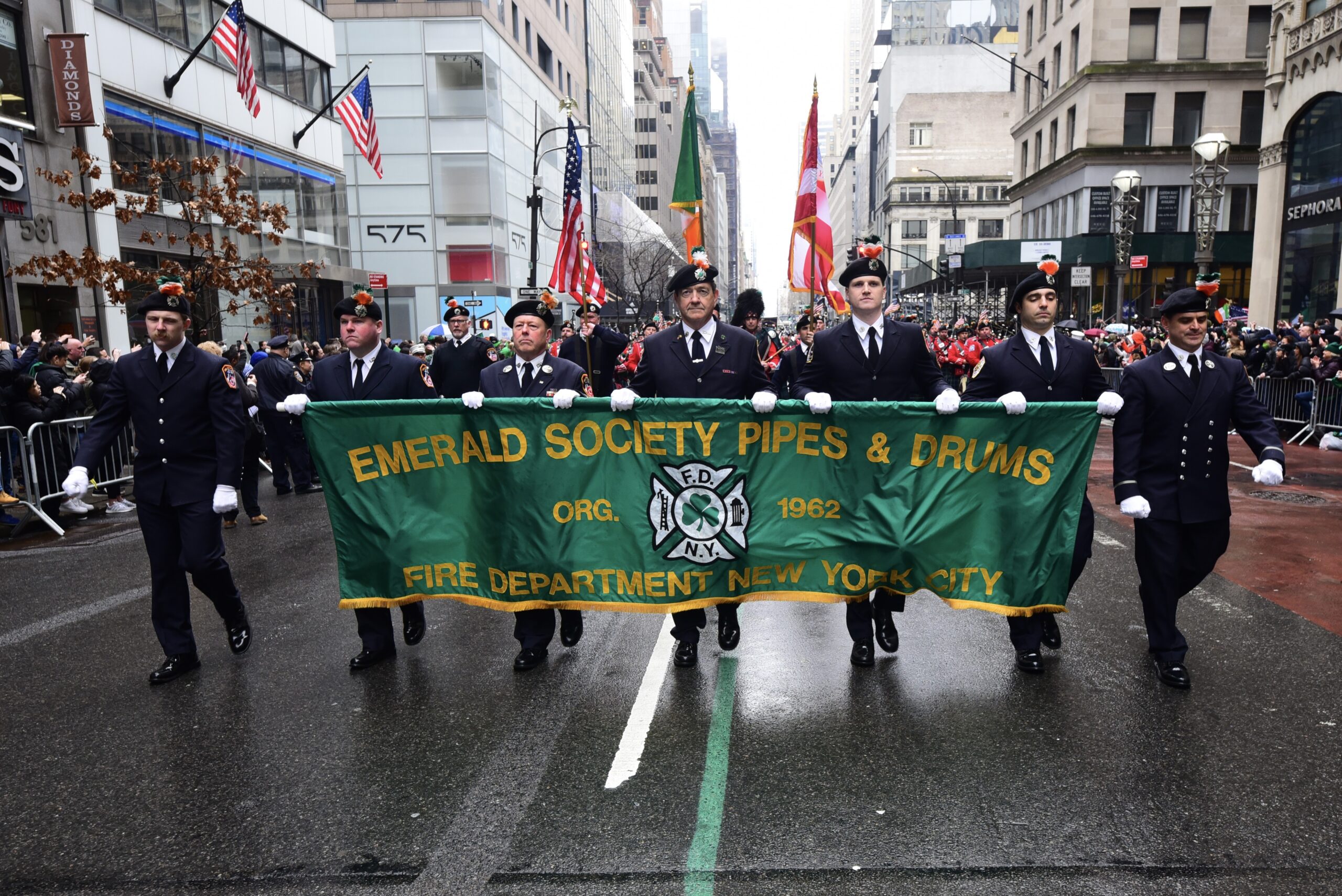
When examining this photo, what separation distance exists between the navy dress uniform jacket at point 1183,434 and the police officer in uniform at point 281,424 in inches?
382

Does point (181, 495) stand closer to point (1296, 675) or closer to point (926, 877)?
point (926, 877)

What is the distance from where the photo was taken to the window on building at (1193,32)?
133ft

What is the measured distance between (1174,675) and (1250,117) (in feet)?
151

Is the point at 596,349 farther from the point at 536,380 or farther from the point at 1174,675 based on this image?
the point at 1174,675

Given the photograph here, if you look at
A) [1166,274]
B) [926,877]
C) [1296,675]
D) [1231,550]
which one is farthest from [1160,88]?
[926,877]

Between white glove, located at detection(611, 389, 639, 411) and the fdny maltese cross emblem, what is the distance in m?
0.41

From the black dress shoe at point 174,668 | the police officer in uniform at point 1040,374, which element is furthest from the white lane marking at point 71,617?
the police officer in uniform at point 1040,374

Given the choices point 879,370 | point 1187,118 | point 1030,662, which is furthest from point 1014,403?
point 1187,118

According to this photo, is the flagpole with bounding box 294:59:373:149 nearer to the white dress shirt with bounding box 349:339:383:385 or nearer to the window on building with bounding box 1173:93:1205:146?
the white dress shirt with bounding box 349:339:383:385

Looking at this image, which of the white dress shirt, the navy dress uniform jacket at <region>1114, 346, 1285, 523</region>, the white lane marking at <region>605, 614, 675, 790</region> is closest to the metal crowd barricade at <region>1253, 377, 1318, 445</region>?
the navy dress uniform jacket at <region>1114, 346, 1285, 523</region>

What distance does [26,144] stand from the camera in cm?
1705

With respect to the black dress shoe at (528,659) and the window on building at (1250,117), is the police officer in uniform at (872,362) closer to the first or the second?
the black dress shoe at (528,659)

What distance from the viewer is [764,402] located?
494cm

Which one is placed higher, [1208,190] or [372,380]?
[1208,190]
